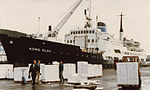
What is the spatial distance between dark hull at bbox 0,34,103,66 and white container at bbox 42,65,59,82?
12.0 metres

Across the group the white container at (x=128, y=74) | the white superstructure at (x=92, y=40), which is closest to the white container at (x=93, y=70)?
the white container at (x=128, y=74)

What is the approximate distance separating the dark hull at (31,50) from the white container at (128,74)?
17.0 metres

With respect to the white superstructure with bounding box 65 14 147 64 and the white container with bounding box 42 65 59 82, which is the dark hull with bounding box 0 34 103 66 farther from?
the white container with bounding box 42 65 59 82

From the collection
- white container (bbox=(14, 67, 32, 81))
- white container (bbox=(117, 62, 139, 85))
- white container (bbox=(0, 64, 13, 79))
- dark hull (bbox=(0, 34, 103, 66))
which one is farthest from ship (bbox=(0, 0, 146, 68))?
white container (bbox=(117, 62, 139, 85))

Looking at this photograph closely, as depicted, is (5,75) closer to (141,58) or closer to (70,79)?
(70,79)

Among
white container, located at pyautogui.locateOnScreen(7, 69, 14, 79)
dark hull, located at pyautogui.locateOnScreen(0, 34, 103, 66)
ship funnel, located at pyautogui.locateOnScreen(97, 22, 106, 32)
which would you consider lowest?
white container, located at pyautogui.locateOnScreen(7, 69, 14, 79)

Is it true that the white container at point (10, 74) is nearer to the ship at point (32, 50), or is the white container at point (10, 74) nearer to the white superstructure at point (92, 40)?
the ship at point (32, 50)

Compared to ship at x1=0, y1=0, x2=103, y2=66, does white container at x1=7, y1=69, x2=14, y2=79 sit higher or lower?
lower

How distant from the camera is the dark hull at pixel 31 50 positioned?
2652 cm

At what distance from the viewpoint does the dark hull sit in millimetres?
26516

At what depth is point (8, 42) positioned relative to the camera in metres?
26.5

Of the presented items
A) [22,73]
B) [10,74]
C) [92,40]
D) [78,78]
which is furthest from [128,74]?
[92,40]

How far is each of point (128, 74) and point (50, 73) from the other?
20.0 feet

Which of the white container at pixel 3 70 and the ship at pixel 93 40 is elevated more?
the ship at pixel 93 40
